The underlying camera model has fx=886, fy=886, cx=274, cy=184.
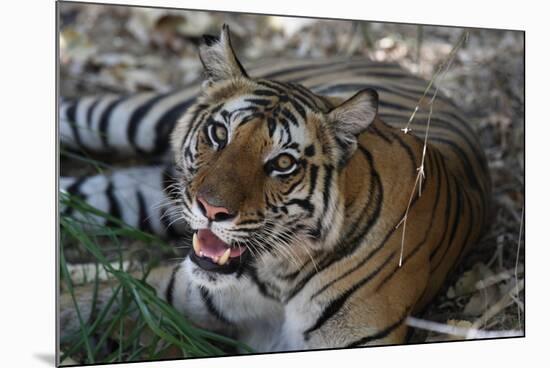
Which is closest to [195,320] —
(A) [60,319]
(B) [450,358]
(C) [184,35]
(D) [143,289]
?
(D) [143,289]

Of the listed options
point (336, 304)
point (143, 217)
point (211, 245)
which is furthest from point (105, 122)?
point (336, 304)

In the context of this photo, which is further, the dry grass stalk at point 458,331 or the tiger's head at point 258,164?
the dry grass stalk at point 458,331

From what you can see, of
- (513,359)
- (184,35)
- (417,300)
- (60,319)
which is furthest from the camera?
(184,35)

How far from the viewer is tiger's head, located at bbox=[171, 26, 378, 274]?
2143 mm

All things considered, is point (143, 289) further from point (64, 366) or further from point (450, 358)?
point (450, 358)

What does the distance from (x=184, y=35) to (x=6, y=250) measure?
4.88 feet

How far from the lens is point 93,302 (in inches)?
92.9

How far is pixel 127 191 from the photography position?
3.06 meters

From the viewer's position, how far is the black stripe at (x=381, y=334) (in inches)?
92.9

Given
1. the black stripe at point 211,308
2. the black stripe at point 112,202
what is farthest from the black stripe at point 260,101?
the black stripe at point 112,202

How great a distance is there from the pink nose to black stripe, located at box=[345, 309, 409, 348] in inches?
21.3

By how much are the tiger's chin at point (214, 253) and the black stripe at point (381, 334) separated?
0.40 m

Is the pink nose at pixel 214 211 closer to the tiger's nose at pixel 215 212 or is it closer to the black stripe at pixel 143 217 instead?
the tiger's nose at pixel 215 212

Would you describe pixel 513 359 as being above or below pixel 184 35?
below
